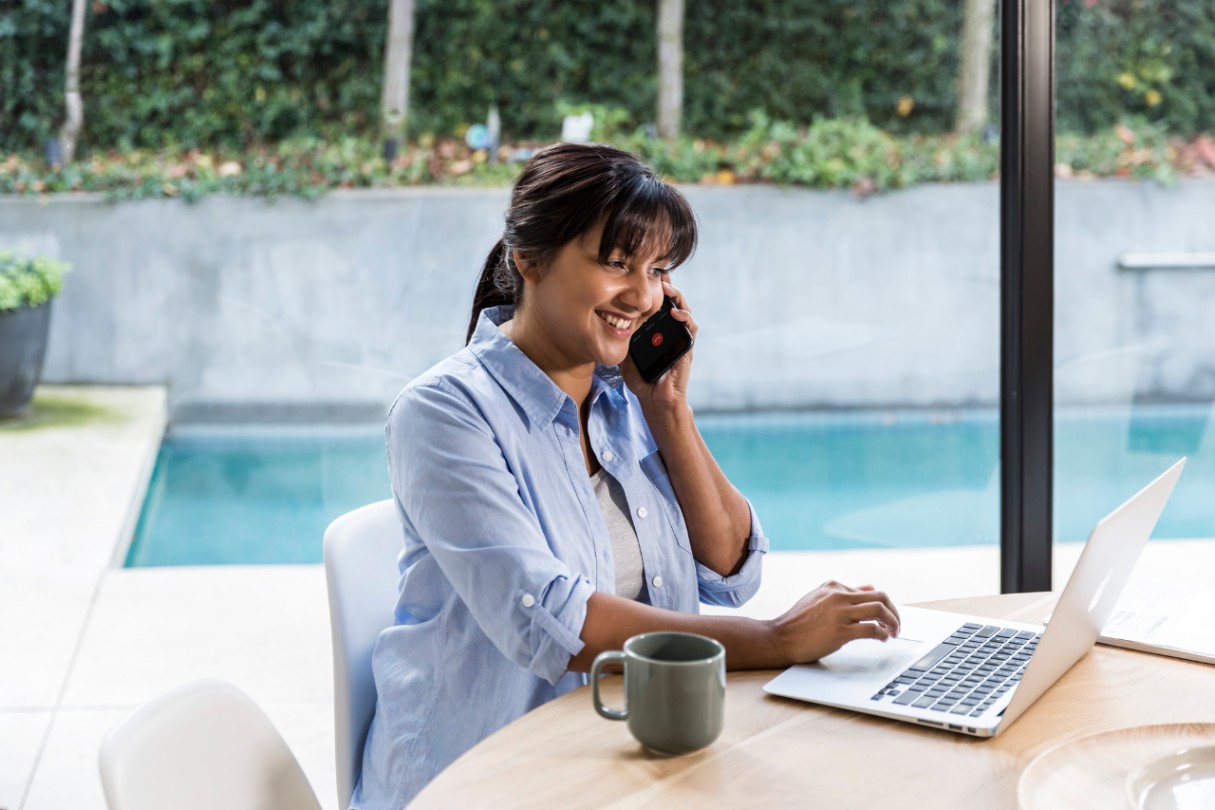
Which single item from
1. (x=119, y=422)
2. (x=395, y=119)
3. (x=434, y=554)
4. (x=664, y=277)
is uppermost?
(x=395, y=119)

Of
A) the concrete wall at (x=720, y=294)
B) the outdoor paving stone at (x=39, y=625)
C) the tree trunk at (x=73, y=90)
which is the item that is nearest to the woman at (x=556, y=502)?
the concrete wall at (x=720, y=294)

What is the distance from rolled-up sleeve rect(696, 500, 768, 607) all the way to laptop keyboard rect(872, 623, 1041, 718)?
0.33 m

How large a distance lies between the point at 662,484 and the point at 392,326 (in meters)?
1.36

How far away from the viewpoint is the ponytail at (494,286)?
170cm

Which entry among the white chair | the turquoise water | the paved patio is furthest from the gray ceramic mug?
the turquoise water

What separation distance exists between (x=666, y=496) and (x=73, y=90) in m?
1.77

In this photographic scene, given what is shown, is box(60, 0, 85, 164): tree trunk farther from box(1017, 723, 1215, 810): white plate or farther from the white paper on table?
box(1017, 723, 1215, 810): white plate

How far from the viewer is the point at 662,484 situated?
5.56 feet

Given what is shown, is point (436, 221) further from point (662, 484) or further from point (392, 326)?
point (662, 484)

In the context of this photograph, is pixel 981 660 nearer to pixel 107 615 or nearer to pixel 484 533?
pixel 484 533

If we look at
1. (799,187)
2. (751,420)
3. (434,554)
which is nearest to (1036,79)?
(799,187)

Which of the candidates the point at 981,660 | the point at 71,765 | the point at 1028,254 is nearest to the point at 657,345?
the point at 981,660

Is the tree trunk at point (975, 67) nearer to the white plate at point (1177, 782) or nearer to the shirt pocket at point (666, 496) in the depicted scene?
the shirt pocket at point (666, 496)

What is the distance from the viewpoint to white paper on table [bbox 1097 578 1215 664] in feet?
4.62
